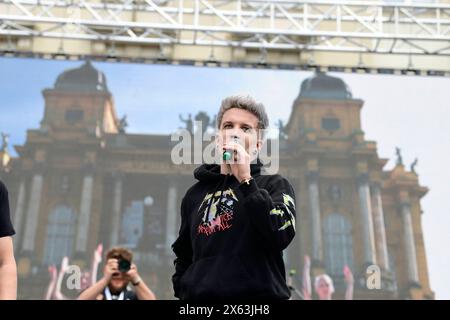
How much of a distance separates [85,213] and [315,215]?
13.5 feet

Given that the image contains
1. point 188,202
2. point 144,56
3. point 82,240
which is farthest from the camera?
point 82,240

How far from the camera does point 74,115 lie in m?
10.8

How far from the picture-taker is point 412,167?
381 inches

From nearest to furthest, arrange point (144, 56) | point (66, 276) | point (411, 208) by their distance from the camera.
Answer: point (144, 56) → point (66, 276) → point (411, 208)

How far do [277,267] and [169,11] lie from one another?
20.8 feet

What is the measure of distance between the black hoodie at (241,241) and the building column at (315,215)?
8.94 meters

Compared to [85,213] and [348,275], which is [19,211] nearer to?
[85,213]

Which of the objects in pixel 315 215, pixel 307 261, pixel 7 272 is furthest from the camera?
pixel 315 215

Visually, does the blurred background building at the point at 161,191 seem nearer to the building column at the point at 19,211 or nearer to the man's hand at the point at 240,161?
the building column at the point at 19,211

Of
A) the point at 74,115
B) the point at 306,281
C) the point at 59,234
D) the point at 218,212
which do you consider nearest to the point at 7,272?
the point at 218,212

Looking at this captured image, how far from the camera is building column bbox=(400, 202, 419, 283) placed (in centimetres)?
988

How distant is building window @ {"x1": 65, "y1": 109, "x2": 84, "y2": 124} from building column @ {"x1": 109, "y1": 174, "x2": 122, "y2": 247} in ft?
4.28

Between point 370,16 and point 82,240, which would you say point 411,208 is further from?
point 82,240
